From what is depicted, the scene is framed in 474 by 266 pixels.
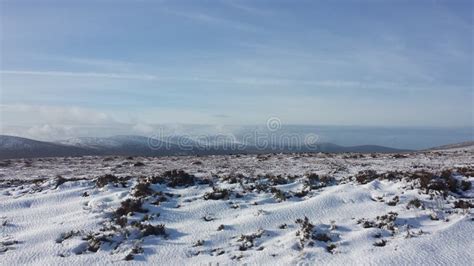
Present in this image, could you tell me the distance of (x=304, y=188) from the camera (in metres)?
14.0

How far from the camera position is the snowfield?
28.8ft

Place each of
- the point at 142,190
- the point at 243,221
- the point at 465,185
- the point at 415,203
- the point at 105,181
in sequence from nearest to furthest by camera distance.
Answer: the point at 243,221 < the point at 415,203 < the point at 465,185 < the point at 142,190 < the point at 105,181

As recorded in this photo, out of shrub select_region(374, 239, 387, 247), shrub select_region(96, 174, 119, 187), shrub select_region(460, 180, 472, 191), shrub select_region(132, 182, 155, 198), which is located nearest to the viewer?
shrub select_region(374, 239, 387, 247)

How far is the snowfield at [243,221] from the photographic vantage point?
878 cm

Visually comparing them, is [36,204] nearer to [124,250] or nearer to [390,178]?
[124,250]

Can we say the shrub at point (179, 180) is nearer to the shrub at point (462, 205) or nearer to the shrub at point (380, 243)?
the shrub at point (380, 243)

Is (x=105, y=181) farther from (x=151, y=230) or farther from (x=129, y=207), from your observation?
(x=151, y=230)

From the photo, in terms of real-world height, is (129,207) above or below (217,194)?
below

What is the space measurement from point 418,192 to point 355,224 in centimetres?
354

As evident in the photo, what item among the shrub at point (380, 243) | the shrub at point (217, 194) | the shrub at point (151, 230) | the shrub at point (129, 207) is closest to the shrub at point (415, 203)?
the shrub at point (380, 243)

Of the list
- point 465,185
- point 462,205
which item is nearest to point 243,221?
point 462,205

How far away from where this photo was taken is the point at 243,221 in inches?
427

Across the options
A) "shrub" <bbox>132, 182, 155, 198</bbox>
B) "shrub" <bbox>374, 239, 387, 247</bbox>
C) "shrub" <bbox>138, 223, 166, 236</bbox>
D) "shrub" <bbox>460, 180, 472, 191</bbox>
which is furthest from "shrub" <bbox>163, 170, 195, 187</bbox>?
"shrub" <bbox>460, 180, 472, 191</bbox>

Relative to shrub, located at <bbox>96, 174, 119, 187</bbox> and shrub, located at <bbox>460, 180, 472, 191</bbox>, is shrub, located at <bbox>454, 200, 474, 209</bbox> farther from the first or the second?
shrub, located at <bbox>96, 174, 119, 187</bbox>
